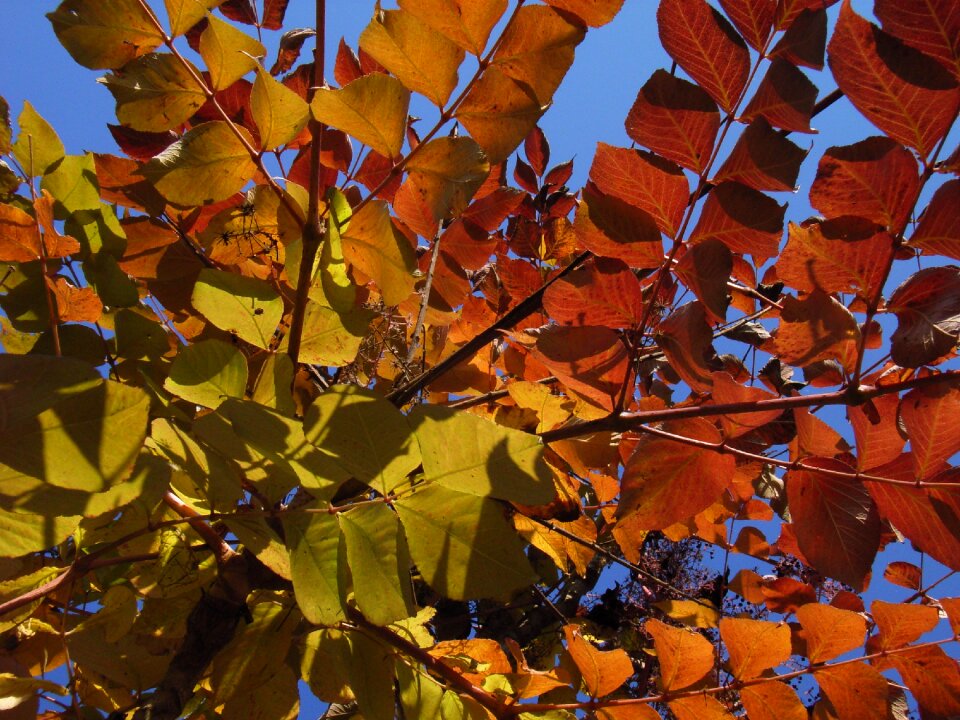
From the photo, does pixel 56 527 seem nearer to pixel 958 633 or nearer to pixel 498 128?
pixel 498 128

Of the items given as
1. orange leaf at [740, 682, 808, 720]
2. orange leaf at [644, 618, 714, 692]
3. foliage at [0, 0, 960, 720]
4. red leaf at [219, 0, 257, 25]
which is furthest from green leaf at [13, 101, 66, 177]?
orange leaf at [740, 682, 808, 720]

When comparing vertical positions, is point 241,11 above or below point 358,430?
above

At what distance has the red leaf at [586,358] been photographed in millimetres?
542

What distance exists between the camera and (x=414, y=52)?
0.51m

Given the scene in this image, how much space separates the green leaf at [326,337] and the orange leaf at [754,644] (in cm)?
45

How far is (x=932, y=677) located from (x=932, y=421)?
352 mm

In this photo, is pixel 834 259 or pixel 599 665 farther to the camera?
pixel 599 665

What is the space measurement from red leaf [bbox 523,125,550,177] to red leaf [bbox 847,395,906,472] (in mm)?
750

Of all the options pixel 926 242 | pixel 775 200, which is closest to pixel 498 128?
pixel 775 200

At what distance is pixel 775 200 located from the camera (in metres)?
0.51

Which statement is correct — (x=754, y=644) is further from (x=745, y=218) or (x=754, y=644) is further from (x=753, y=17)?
(x=753, y=17)

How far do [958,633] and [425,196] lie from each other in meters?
0.78

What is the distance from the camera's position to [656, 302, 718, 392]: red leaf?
1.69 ft

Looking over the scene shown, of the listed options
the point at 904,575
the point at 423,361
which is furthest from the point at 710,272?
the point at 904,575
